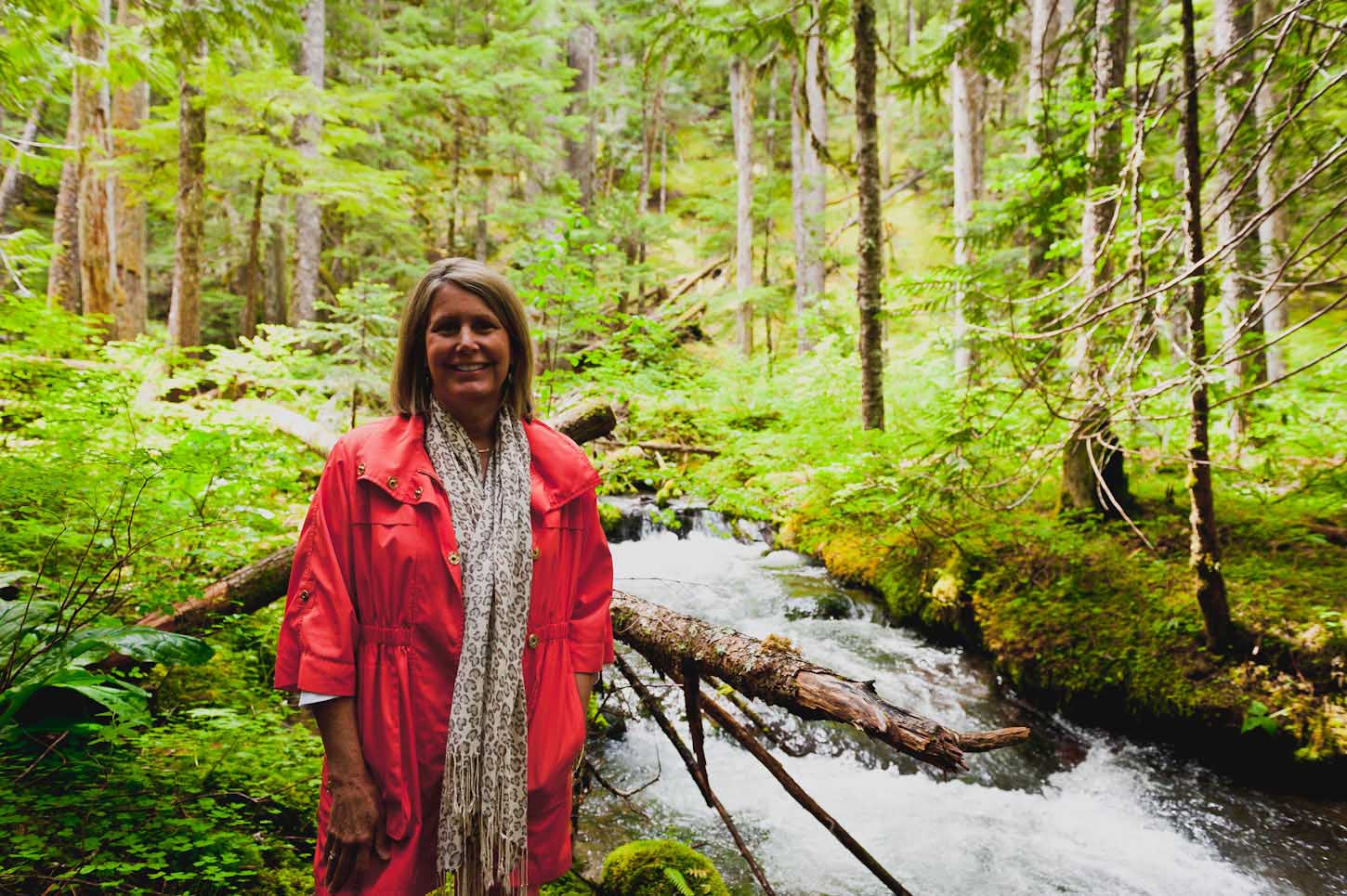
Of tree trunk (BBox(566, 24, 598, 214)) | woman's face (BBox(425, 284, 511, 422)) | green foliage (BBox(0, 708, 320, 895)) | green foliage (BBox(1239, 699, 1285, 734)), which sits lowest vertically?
green foliage (BBox(1239, 699, 1285, 734))

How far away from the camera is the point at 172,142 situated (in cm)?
1012

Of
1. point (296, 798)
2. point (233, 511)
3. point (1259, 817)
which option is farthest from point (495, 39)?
point (1259, 817)

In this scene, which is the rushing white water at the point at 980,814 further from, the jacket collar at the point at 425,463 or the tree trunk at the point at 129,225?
the tree trunk at the point at 129,225

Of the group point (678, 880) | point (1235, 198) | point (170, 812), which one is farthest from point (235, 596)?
point (1235, 198)

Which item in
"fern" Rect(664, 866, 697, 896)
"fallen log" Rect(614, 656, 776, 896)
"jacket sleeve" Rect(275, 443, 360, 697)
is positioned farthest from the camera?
"fern" Rect(664, 866, 697, 896)

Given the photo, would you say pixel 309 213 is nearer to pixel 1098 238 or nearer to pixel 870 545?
pixel 870 545

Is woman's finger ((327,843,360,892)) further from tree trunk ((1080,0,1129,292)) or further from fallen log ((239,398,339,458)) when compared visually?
fallen log ((239,398,339,458))

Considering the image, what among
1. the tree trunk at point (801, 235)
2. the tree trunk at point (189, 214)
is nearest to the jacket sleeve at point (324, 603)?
the tree trunk at point (189, 214)

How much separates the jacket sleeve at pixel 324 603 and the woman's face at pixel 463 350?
0.33m

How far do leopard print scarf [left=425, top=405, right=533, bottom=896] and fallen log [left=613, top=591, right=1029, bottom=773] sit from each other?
84cm

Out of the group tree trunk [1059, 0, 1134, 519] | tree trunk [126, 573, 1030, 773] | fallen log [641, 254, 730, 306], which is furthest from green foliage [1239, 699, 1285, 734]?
fallen log [641, 254, 730, 306]

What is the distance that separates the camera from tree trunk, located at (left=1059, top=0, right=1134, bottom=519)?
3979mm

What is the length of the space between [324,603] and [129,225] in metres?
15.7

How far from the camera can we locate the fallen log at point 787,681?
65.0 inches
